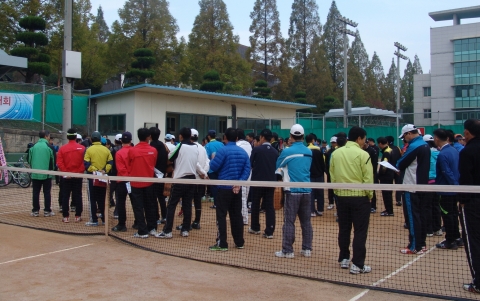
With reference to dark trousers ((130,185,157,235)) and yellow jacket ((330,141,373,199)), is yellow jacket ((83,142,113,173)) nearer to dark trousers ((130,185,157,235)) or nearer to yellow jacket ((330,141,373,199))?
dark trousers ((130,185,157,235))

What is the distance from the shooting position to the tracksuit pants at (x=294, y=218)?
280 inches

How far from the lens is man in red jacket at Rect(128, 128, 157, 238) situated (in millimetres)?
8531

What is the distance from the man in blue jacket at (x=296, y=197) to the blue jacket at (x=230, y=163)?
82 cm

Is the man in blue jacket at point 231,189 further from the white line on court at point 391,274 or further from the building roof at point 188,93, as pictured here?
the building roof at point 188,93

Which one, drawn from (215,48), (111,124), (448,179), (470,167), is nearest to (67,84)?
(111,124)

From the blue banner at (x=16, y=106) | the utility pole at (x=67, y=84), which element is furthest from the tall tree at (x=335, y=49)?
the utility pole at (x=67, y=84)

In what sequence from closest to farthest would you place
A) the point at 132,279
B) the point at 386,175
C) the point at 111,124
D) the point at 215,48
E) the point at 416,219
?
the point at 132,279
the point at 416,219
the point at 386,175
the point at 111,124
the point at 215,48

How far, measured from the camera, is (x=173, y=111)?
24.9 meters

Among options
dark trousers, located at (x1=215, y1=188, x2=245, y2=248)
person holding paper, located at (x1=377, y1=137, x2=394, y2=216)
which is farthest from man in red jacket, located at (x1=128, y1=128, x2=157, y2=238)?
person holding paper, located at (x1=377, y1=137, x2=394, y2=216)

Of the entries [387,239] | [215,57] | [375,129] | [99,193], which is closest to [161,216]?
[99,193]

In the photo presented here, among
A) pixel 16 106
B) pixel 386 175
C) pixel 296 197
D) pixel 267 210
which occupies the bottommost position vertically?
pixel 267 210

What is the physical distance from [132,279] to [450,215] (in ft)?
17.7

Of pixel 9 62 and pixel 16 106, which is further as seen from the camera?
pixel 16 106

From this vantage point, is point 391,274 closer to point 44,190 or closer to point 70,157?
point 70,157
